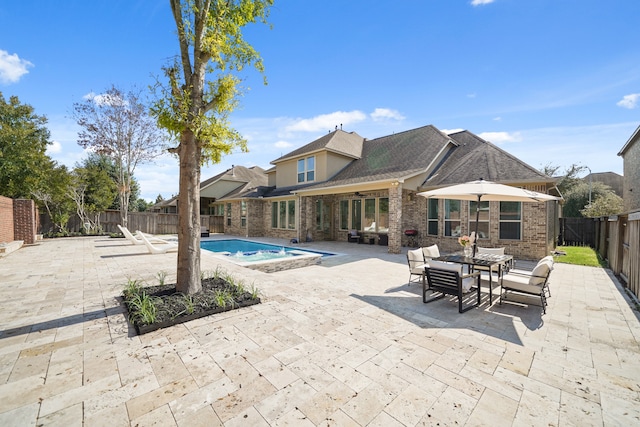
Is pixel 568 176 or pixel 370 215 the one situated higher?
pixel 568 176

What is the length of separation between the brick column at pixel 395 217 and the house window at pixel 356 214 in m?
4.38

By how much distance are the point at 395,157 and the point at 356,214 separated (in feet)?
13.4

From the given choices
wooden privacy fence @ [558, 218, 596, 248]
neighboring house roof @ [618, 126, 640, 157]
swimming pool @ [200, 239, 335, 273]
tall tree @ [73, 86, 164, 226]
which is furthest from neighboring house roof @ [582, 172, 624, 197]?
tall tree @ [73, 86, 164, 226]

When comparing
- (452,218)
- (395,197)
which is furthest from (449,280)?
(452,218)

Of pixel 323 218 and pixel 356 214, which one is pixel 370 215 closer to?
pixel 356 214

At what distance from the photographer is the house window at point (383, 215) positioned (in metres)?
14.7

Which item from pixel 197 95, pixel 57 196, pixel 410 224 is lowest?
pixel 410 224

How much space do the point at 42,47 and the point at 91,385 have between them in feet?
37.6

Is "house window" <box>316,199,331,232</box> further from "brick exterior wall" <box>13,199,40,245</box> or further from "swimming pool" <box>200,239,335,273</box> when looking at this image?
"brick exterior wall" <box>13,199,40,245</box>

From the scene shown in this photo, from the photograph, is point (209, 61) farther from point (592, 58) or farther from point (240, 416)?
point (592, 58)

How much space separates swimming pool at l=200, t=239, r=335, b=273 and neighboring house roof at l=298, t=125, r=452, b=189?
4.38 metres

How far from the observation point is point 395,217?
11609 millimetres

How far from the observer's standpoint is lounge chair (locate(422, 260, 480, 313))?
484cm

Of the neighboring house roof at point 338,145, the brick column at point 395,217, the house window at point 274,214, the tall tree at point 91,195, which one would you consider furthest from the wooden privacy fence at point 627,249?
the tall tree at point 91,195
